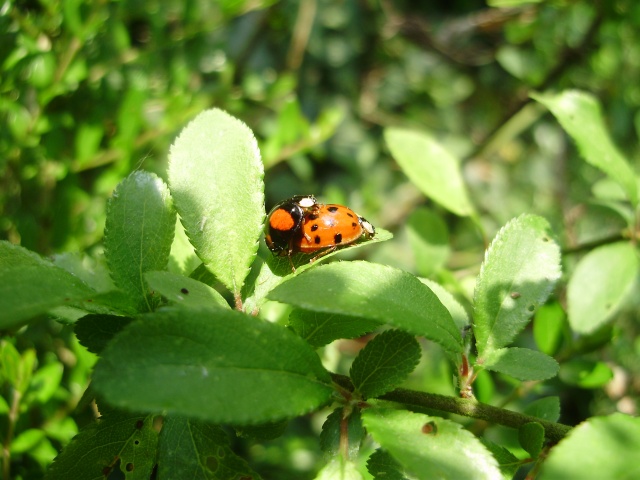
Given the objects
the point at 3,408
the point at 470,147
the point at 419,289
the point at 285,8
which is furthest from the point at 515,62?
the point at 3,408

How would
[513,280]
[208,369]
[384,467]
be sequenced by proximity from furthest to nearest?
1. [513,280]
2. [384,467]
3. [208,369]

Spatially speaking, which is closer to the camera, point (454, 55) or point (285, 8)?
point (285, 8)

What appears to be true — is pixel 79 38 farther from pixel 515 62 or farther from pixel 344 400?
pixel 515 62

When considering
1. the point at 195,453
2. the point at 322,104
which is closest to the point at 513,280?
the point at 195,453

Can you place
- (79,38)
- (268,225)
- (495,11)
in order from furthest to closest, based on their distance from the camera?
(495,11) → (79,38) → (268,225)

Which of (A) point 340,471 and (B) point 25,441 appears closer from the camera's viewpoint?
(A) point 340,471

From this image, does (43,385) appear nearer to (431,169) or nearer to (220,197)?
(220,197)

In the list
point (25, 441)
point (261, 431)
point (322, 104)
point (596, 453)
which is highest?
point (596, 453)

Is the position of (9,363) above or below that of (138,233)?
below
